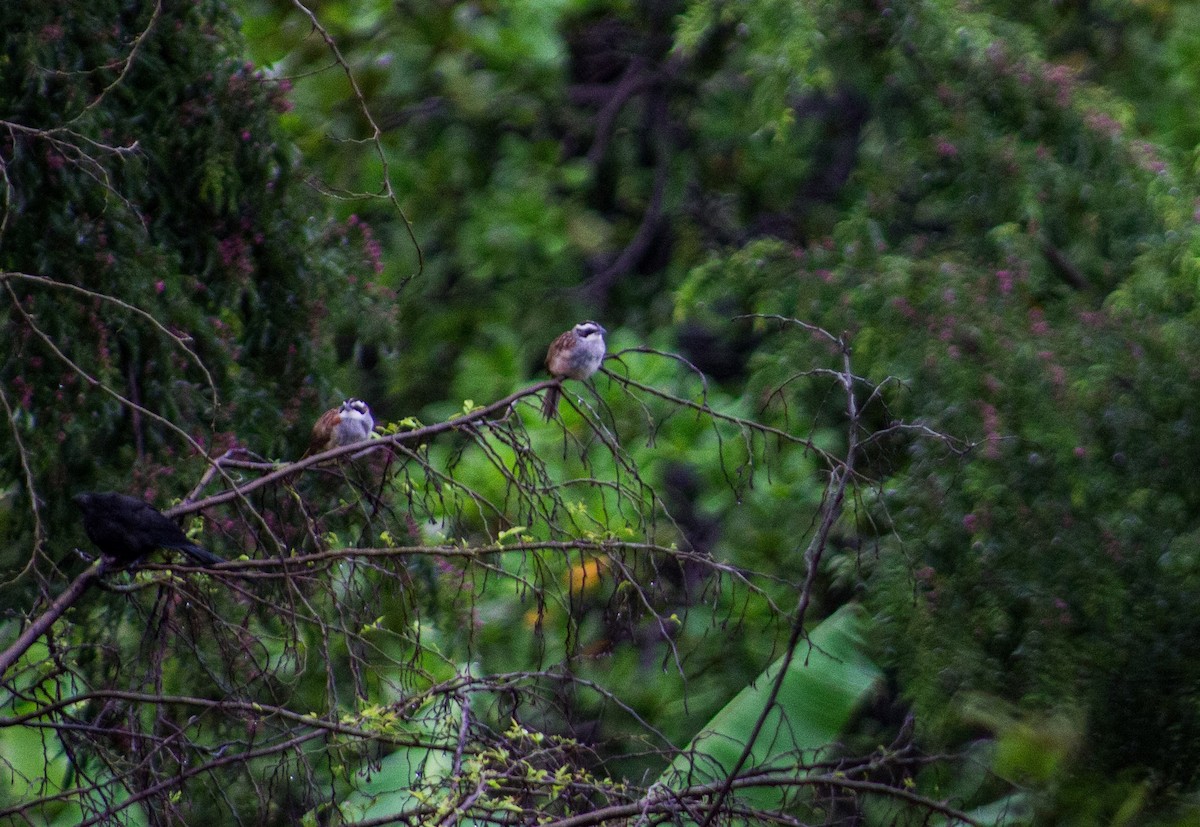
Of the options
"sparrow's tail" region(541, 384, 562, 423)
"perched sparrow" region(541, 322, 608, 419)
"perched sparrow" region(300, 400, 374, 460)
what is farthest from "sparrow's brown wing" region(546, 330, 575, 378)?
"perched sparrow" region(300, 400, 374, 460)

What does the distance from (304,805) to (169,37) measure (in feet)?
8.41

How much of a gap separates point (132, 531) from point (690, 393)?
3.87m

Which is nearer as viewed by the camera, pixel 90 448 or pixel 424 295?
pixel 90 448

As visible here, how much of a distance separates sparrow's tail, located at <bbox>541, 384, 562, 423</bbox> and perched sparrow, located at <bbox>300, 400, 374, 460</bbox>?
0.61 meters

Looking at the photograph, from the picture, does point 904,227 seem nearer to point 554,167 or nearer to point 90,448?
point 554,167

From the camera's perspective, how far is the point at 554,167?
8422 millimetres

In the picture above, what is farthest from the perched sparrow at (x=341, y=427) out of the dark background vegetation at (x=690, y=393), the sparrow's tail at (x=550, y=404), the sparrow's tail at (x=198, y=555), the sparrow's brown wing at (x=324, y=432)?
the sparrow's tail at (x=198, y=555)

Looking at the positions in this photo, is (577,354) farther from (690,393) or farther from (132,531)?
(690,393)

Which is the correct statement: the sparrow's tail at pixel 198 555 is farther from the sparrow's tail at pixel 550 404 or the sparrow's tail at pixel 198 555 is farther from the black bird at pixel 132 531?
the sparrow's tail at pixel 550 404

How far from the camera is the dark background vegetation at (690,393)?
4.08m


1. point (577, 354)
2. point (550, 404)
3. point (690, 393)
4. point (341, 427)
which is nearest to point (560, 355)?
point (577, 354)

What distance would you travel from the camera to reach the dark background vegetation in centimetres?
408

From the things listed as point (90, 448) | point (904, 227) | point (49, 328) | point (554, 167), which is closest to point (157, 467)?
point (90, 448)

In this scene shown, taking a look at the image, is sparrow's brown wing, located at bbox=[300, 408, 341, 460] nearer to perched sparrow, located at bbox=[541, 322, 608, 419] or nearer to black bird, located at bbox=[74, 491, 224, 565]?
perched sparrow, located at bbox=[541, 322, 608, 419]
